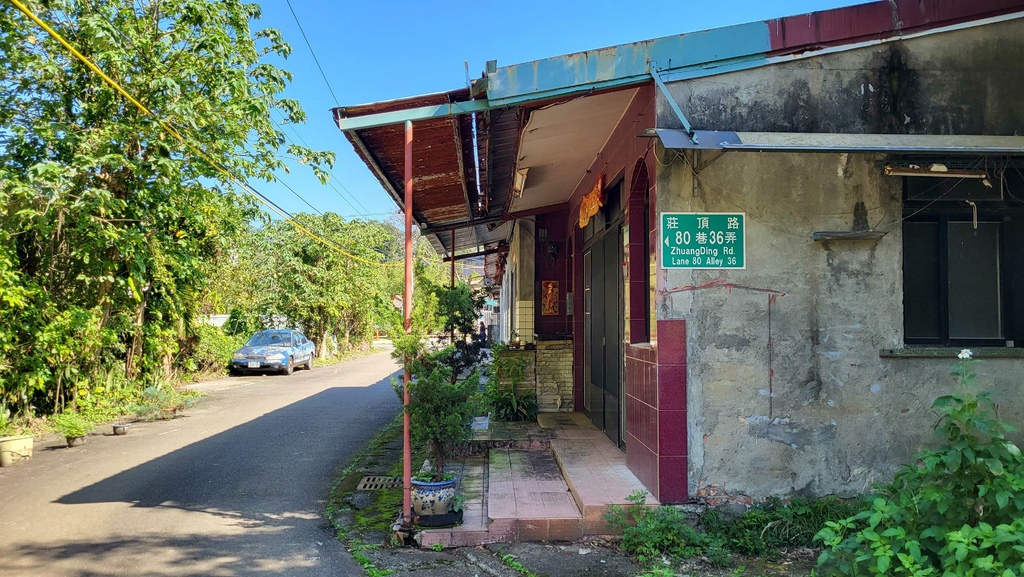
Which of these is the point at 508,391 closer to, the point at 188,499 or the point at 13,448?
the point at 188,499

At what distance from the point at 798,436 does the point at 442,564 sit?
118 inches

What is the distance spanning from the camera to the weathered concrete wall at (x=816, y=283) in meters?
5.34

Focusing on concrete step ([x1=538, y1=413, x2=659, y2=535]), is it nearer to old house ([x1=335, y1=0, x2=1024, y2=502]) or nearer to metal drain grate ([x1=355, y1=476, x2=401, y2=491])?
old house ([x1=335, y1=0, x2=1024, y2=502])

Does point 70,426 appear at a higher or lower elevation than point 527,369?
lower

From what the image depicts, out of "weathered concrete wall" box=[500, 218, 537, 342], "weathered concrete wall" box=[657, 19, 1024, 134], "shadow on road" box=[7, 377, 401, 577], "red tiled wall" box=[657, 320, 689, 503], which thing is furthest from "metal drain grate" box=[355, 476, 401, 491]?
"weathered concrete wall" box=[657, 19, 1024, 134]

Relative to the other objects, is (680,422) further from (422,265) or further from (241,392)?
(241,392)

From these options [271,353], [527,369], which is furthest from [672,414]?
[271,353]

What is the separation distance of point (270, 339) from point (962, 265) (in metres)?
20.1

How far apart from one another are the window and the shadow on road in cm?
536

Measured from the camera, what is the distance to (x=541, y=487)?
6.38 meters

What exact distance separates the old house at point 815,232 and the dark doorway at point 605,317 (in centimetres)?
203

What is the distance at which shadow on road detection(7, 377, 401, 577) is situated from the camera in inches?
201

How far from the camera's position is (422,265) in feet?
27.7

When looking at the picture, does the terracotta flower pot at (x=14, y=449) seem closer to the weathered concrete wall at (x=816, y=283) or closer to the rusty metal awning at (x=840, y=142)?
the weathered concrete wall at (x=816, y=283)
